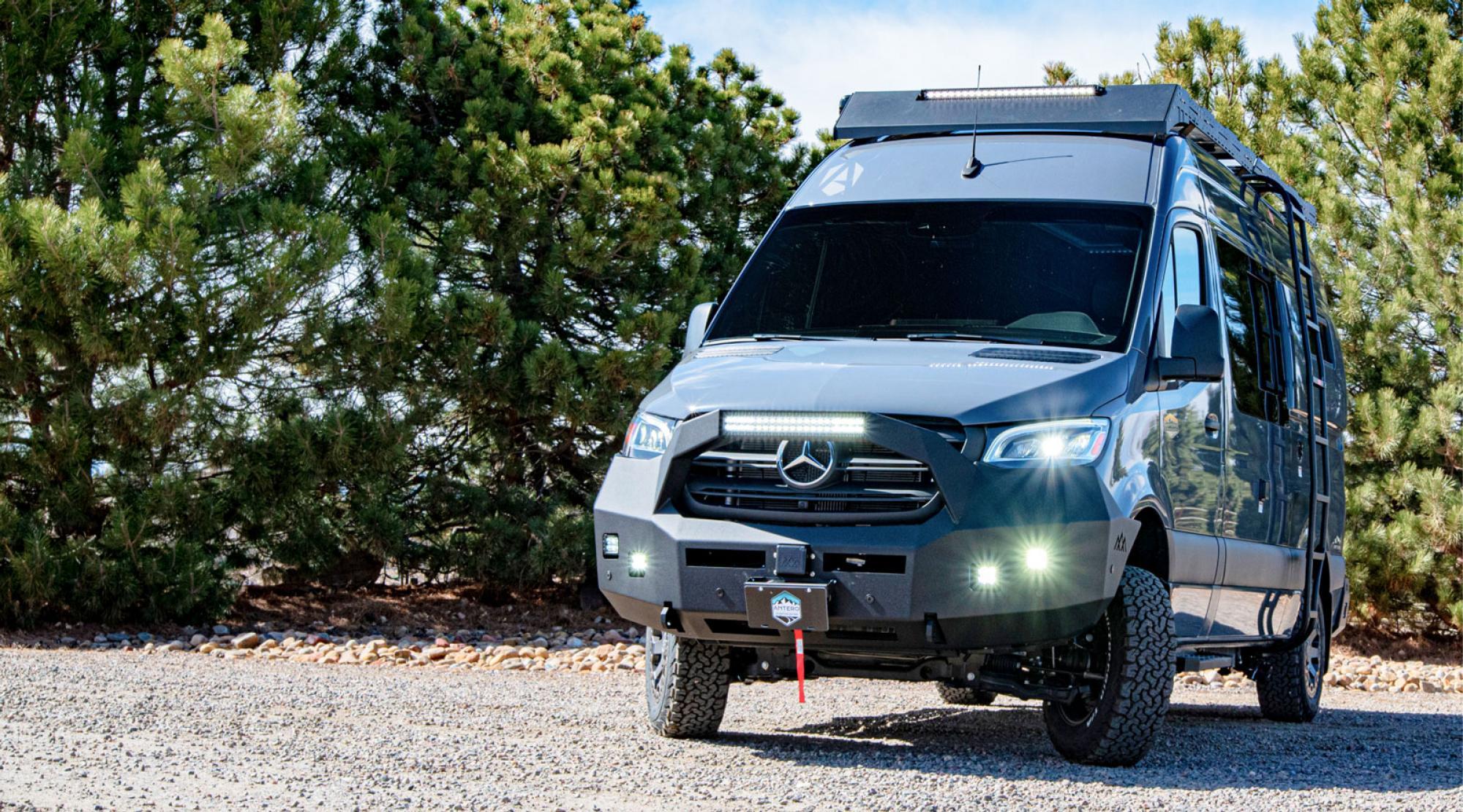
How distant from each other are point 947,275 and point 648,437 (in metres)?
1.63

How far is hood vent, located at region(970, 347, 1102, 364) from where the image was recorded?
248 inches

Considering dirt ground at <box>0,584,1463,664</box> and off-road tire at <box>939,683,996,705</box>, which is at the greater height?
off-road tire at <box>939,683,996,705</box>

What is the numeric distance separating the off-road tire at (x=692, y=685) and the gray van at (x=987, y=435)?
0.05ft

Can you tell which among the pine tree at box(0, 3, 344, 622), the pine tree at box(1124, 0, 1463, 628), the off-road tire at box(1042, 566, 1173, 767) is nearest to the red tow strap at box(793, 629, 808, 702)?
the off-road tire at box(1042, 566, 1173, 767)

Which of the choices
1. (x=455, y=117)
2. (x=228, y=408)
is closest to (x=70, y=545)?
(x=228, y=408)

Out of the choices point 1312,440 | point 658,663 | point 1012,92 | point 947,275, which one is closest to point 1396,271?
point 1312,440

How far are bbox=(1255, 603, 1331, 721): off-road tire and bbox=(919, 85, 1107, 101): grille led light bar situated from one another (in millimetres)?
3564

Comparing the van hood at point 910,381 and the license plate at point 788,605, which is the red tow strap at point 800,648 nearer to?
the license plate at point 788,605

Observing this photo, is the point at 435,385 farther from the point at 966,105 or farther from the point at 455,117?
the point at 966,105

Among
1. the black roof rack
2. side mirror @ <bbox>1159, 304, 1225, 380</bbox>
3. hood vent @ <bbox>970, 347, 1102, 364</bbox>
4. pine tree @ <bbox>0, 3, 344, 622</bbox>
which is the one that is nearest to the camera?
hood vent @ <bbox>970, 347, 1102, 364</bbox>

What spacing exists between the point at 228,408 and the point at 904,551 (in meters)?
9.34

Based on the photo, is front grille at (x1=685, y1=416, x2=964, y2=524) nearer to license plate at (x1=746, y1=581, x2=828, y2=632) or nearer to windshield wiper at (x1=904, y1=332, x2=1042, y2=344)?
license plate at (x1=746, y1=581, x2=828, y2=632)

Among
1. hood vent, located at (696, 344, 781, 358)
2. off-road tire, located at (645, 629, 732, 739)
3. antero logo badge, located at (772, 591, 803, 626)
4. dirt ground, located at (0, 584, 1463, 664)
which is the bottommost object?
dirt ground, located at (0, 584, 1463, 664)

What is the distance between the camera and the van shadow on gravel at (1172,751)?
6379 mm
